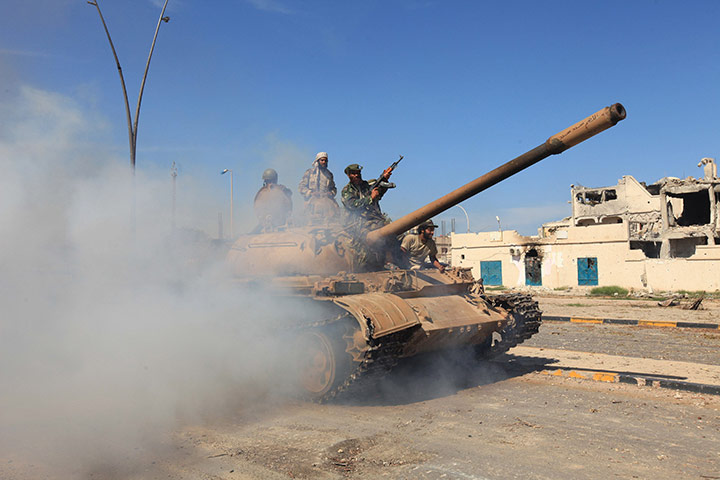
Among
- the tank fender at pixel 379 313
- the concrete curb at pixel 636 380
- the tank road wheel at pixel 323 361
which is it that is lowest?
the concrete curb at pixel 636 380

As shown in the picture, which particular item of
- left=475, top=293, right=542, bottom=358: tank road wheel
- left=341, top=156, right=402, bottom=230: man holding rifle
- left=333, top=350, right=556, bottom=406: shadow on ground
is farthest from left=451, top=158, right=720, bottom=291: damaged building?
left=341, top=156, right=402, bottom=230: man holding rifle

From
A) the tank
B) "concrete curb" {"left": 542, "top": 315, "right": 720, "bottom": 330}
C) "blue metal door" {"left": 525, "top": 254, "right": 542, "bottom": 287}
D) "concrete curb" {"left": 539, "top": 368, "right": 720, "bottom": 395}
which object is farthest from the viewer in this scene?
"blue metal door" {"left": 525, "top": 254, "right": 542, "bottom": 287}

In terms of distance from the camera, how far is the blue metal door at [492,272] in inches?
1262

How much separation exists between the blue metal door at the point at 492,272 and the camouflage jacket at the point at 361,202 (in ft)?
77.3

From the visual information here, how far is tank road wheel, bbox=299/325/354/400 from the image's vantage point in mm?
7594

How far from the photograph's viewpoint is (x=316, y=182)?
9.91 m

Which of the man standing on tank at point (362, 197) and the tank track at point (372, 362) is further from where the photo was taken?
the man standing on tank at point (362, 197)

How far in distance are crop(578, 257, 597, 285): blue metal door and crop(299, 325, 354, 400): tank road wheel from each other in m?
24.4

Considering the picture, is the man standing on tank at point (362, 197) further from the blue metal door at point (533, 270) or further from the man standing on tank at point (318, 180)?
the blue metal door at point (533, 270)

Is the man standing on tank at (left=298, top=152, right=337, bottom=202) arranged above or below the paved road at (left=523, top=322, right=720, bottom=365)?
above

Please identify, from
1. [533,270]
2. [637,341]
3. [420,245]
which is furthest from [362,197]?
[533,270]

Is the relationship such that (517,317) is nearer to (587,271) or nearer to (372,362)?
(372,362)

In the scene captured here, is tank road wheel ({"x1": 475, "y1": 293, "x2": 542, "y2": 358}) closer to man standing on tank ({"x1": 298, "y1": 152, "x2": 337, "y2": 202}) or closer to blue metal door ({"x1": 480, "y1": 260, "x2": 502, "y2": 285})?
man standing on tank ({"x1": 298, "y1": 152, "x2": 337, "y2": 202})

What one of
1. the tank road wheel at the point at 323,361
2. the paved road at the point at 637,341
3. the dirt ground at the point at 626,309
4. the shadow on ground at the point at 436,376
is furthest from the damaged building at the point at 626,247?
the tank road wheel at the point at 323,361
